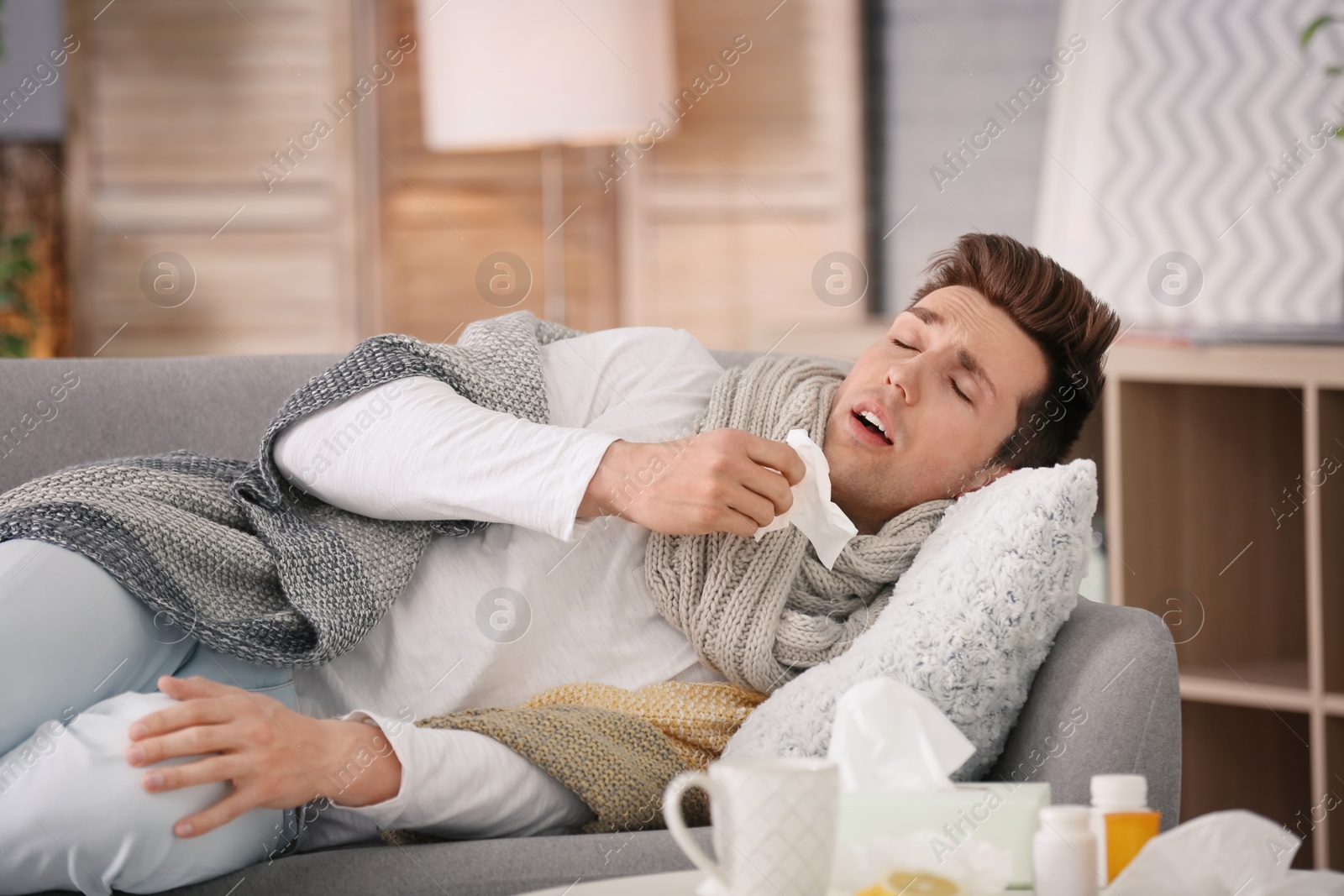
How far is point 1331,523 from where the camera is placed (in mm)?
1753

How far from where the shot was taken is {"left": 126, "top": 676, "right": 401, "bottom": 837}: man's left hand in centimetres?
91

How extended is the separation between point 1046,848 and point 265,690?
737 millimetres

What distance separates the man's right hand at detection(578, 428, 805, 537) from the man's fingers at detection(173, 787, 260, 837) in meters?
0.39

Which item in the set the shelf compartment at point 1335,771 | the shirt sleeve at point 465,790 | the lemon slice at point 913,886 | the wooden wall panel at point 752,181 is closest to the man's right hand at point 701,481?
the shirt sleeve at point 465,790

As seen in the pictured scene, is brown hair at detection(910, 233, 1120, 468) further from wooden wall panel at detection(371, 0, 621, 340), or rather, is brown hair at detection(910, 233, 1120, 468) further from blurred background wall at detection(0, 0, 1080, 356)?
wooden wall panel at detection(371, 0, 621, 340)

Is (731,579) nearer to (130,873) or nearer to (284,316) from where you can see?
(130,873)

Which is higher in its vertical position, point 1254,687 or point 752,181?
point 752,181

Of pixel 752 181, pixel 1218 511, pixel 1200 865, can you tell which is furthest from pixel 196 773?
pixel 752 181

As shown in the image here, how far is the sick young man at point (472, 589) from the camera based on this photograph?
0.92 meters

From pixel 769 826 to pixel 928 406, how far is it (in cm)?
73

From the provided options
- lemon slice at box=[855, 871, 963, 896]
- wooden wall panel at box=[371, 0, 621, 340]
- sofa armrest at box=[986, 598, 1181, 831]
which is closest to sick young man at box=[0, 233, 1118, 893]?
sofa armrest at box=[986, 598, 1181, 831]

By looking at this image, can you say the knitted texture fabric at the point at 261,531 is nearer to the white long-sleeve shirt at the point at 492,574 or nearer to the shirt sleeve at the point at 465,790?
the white long-sleeve shirt at the point at 492,574

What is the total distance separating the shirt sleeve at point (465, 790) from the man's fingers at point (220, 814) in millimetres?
79

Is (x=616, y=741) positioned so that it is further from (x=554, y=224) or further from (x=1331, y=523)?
(x=554, y=224)
